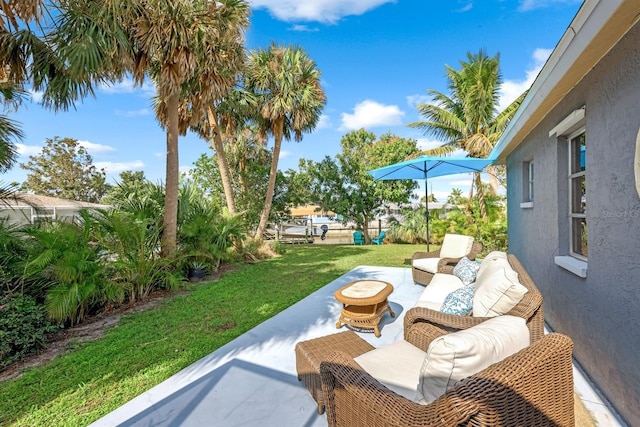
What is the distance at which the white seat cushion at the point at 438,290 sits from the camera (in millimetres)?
3882

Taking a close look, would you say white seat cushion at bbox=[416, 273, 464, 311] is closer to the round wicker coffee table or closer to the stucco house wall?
the round wicker coffee table

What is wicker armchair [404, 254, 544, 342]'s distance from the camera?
241 centimetres

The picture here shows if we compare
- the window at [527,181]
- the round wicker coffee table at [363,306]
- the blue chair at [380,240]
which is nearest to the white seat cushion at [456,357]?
the round wicker coffee table at [363,306]

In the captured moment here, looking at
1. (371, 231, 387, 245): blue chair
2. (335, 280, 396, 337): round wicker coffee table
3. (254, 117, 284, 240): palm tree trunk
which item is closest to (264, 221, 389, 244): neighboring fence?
(371, 231, 387, 245): blue chair

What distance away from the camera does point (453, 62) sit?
1430 centimetres

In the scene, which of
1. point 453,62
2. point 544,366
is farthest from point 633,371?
point 453,62

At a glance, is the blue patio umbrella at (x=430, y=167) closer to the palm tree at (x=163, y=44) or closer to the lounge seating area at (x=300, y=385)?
the lounge seating area at (x=300, y=385)

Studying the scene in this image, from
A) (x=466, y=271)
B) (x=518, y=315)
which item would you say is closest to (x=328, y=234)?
(x=466, y=271)

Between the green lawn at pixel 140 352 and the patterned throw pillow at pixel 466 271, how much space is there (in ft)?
9.61

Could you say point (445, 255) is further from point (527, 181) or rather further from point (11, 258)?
point (11, 258)

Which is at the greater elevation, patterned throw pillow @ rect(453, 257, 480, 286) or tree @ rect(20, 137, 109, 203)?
tree @ rect(20, 137, 109, 203)

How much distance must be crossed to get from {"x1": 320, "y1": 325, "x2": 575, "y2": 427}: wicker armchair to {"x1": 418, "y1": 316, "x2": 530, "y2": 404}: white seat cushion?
11 centimetres

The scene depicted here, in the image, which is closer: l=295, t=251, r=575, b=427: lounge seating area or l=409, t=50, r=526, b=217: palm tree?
l=295, t=251, r=575, b=427: lounge seating area

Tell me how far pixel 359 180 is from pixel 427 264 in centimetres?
1150
